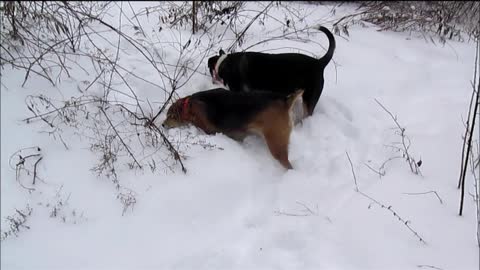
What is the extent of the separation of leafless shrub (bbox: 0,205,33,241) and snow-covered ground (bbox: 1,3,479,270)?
0.08 feet

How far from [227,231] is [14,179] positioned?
1.50 m

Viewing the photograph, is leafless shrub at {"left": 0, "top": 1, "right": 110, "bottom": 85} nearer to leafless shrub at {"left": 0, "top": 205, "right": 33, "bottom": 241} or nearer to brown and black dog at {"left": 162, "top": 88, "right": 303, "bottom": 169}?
brown and black dog at {"left": 162, "top": 88, "right": 303, "bottom": 169}

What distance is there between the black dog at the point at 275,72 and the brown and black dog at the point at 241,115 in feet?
1.15

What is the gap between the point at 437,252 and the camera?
3.14 meters

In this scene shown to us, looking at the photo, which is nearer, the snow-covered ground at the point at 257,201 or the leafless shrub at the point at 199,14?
the snow-covered ground at the point at 257,201

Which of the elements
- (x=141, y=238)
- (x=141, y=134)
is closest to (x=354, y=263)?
(x=141, y=238)

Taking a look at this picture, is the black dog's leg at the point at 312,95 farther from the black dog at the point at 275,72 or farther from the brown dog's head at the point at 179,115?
the brown dog's head at the point at 179,115

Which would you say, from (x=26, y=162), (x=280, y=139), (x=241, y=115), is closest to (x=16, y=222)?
(x=26, y=162)

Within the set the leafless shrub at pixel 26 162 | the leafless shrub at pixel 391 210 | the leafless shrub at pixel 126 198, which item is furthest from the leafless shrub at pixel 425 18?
the leafless shrub at pixel 26 162

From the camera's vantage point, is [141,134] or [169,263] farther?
[141,134]

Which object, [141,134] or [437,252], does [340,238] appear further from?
[141,134]

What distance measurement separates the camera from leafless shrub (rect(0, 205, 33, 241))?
9.92ft

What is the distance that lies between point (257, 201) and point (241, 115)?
0.78 m

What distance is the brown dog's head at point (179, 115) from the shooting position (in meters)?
4.06
